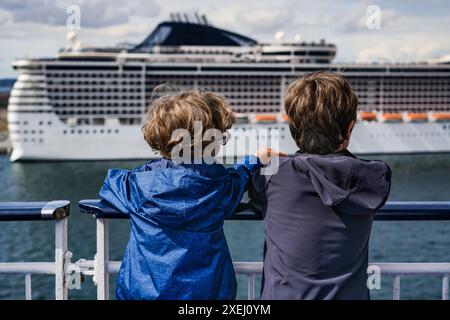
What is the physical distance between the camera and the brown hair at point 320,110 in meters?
2.43

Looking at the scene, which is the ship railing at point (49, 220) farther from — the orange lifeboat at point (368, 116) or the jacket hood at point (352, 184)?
the orange lifeboat at point (368, 116)

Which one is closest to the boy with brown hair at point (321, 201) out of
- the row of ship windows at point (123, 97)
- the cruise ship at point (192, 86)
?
the cruise ship at point (192, 86)

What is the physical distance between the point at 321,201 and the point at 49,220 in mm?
997

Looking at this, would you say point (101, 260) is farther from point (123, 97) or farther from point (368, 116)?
point (368, 116)

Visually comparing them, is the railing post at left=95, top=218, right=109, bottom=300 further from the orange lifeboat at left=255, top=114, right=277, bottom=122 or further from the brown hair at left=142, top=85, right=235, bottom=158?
the orange lifeboat at left=255, top=114, right=277, bottom=122

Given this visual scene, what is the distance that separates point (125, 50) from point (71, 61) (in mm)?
3661

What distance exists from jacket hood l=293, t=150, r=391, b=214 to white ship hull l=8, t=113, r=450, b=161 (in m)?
33.4

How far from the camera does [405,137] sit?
42.3 meters

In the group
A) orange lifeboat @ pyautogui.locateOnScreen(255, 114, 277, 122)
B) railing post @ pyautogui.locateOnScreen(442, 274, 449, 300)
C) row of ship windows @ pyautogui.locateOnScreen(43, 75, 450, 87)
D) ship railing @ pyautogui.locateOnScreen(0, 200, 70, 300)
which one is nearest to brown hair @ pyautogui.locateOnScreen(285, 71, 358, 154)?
railing post @ pyautogui.locateOnScreen(442, 274, 449, 300)

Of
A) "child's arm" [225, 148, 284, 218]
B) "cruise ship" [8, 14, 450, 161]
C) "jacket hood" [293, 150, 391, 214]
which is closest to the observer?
"jacket hood" [293, 150, 391, 214]

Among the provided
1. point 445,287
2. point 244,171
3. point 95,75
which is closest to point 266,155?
point 244,171

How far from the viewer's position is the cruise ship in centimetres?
3925
